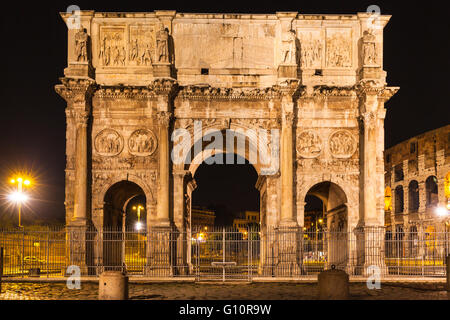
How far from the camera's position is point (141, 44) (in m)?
21.5

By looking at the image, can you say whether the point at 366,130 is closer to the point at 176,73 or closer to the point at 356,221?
the point at 356,221

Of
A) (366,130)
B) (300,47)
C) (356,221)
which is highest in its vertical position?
(300,47)

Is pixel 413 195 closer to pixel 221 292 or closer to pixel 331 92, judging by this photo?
pixel 331 92

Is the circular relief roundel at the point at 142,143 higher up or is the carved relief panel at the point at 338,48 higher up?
the carved relief panel at the point at 338,48

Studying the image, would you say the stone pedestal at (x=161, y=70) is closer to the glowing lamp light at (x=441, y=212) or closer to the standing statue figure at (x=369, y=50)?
the standing statue figure at (x=369, y=50)

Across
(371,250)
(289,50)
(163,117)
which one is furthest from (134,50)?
(371,250)

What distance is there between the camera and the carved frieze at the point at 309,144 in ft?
70.2

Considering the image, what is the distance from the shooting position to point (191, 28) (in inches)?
849

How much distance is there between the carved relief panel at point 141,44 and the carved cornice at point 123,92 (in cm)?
117

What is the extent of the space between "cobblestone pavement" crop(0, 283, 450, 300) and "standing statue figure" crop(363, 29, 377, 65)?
865 cm

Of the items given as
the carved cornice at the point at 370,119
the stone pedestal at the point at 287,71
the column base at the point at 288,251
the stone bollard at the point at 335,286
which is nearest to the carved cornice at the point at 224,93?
the stone pedestal at the point at 287,71

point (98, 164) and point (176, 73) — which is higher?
point (176, 73)
